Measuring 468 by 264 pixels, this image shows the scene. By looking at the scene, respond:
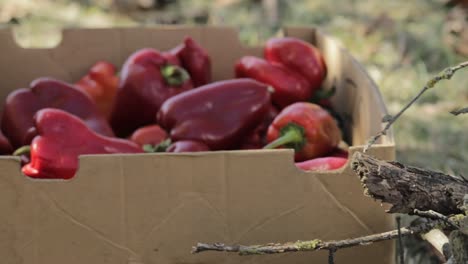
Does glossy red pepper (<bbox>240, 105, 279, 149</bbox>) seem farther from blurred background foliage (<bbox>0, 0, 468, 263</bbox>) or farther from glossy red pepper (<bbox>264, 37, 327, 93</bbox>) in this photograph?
blurred background foliage (<bbox>0, 0, 468, 263</bbox>)

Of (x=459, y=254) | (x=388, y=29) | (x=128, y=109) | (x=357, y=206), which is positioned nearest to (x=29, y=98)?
(x=128, y=109)

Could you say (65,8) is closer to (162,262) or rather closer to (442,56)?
(442,56)

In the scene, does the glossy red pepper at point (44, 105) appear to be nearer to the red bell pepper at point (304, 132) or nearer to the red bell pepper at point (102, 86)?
the red bell pepper at point (102, 86)

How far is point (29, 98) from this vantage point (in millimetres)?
1585

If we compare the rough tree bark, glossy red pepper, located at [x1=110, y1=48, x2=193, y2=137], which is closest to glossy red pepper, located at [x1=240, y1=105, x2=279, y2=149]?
glossy red pepper, located at [x1=110, y1=48, x2=193, y2=137]

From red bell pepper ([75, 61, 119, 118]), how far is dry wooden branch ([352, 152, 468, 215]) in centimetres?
101

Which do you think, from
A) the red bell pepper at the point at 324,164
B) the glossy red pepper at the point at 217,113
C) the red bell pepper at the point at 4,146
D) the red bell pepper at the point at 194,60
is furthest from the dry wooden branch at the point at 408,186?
the red bell pepper at the point at 194,60

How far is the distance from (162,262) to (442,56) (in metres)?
2.55

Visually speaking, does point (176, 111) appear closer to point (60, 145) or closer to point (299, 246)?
point (60, 145)

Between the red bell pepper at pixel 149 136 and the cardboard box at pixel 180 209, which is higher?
the cardboard box at pixel 180 209

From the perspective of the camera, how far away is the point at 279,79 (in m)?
1.76

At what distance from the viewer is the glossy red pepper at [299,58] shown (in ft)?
5.98

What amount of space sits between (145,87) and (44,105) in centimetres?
21

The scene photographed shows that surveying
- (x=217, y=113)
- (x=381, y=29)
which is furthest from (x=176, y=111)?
(x=381, y=29)
